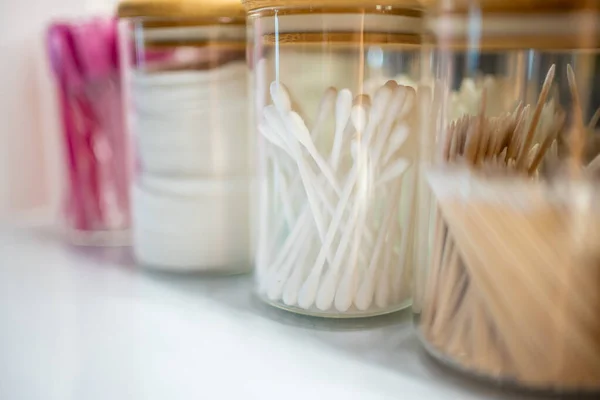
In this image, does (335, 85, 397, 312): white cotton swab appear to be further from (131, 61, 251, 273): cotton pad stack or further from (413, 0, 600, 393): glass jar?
(131, 61, 251, 273): cotton pad stack

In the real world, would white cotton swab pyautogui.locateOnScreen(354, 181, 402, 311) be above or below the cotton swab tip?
below

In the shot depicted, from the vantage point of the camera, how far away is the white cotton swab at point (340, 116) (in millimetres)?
392

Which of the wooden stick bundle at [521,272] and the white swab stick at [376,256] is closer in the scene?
the wooden stick bundle at [521,272]

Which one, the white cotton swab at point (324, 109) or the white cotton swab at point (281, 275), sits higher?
the white cotton swab at point (324, 109)

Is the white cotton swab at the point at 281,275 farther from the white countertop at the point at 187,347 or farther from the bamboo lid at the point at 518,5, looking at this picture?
the bamboo lid at the point at 518,5

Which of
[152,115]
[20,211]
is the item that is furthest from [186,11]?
[20,211]

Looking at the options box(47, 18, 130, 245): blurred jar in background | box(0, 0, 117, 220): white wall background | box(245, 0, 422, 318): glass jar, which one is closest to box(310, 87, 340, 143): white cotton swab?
box(245, 0, 422, 318): glass jar

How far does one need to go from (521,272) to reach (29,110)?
24.6 inches

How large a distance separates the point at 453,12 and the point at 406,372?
0.21 metres

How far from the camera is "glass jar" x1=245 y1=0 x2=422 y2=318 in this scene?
0.40 meters

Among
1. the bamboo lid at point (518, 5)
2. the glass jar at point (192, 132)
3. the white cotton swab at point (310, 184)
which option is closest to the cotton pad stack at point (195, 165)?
the glass jar at point (192, 132)

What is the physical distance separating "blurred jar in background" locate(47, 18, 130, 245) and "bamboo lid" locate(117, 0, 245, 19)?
13 centimetres

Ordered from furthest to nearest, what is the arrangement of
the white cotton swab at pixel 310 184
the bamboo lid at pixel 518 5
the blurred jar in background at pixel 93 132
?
the blurred jar in background at pixel 93 132, the white cotton swab at pixel 310 184, the bamboo lid at pixel 518 5

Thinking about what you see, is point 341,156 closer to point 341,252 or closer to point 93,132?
point 341,252
